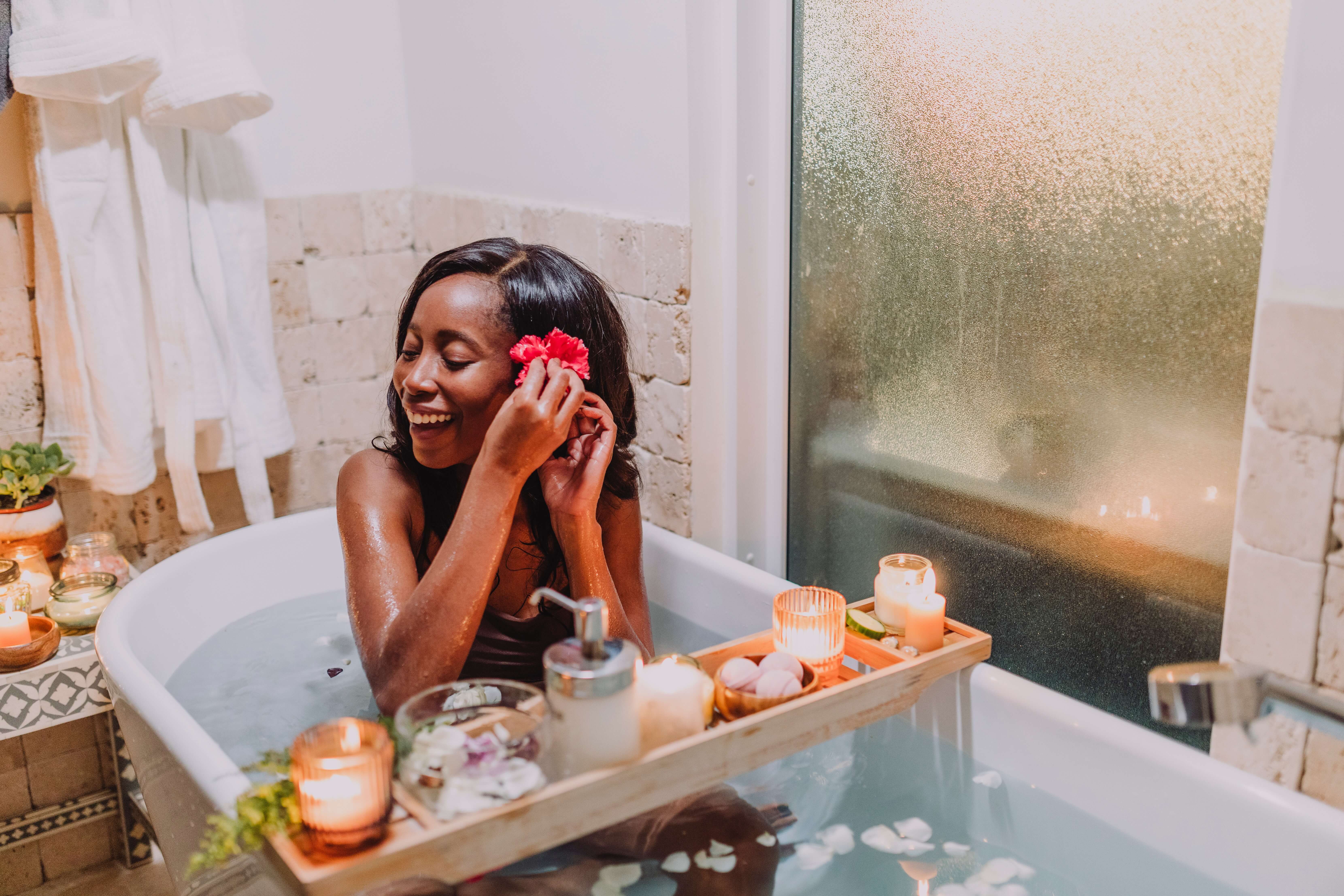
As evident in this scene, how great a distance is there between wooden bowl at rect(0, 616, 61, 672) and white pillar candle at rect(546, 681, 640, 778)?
1.37 meters

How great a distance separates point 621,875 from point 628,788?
0.74ft

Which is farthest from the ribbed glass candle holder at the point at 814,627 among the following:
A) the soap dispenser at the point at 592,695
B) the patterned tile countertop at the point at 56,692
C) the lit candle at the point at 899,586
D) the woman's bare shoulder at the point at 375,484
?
the patterned tile countertop at the point at 56,692

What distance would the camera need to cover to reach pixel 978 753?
Result: 5.62ft

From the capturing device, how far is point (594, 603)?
118cm

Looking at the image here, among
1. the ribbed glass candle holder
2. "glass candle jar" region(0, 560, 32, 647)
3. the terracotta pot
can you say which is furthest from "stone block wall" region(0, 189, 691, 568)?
the ribbed glass candle holder

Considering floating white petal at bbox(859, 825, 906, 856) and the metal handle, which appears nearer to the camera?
the metal handle

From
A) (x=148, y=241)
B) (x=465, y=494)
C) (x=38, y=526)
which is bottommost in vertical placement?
(x=38, y=526)

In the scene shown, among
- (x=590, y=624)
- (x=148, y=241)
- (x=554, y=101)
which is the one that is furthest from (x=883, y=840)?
(x=148, y=241)

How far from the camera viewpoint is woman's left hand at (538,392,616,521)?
1.74 meters

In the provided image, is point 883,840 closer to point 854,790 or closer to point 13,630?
point 854,790

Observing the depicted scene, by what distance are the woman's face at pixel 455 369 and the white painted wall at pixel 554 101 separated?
0.63 m

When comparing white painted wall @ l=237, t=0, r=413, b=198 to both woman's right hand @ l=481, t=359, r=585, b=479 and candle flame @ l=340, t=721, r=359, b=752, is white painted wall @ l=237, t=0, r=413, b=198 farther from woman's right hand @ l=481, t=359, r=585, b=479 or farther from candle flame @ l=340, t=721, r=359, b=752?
candle flame @ l=340, t=721, r=359, b=752

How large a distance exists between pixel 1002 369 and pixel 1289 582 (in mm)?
566

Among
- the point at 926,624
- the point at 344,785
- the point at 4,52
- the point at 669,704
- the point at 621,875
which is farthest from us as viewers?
the point at 4,52
